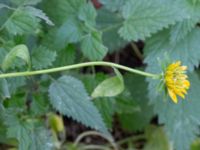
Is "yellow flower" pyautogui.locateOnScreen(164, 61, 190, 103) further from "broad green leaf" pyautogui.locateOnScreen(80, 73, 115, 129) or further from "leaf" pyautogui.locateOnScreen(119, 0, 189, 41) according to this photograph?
"broad green leaf" pyautogui.locateOnScreen(80, 73, 115, 129)

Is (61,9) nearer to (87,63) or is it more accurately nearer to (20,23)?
(20,23)

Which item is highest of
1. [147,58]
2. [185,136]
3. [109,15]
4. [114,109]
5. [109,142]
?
[109,15]

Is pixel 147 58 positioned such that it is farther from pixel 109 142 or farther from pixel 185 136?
pixel 109 142

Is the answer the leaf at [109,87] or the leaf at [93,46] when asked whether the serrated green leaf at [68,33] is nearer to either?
the leaf at [93,46]

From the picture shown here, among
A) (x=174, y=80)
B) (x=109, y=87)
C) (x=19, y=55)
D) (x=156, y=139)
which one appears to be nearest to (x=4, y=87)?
(x=19, y=55)

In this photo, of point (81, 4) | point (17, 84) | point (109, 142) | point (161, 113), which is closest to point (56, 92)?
point (17, 84)

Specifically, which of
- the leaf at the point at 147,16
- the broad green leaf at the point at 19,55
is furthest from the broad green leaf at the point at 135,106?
the broad green leaf at the point at 19,55

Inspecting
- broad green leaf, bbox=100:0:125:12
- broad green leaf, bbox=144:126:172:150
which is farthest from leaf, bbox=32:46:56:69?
broad green leaf, bbox=144:126:172:150
